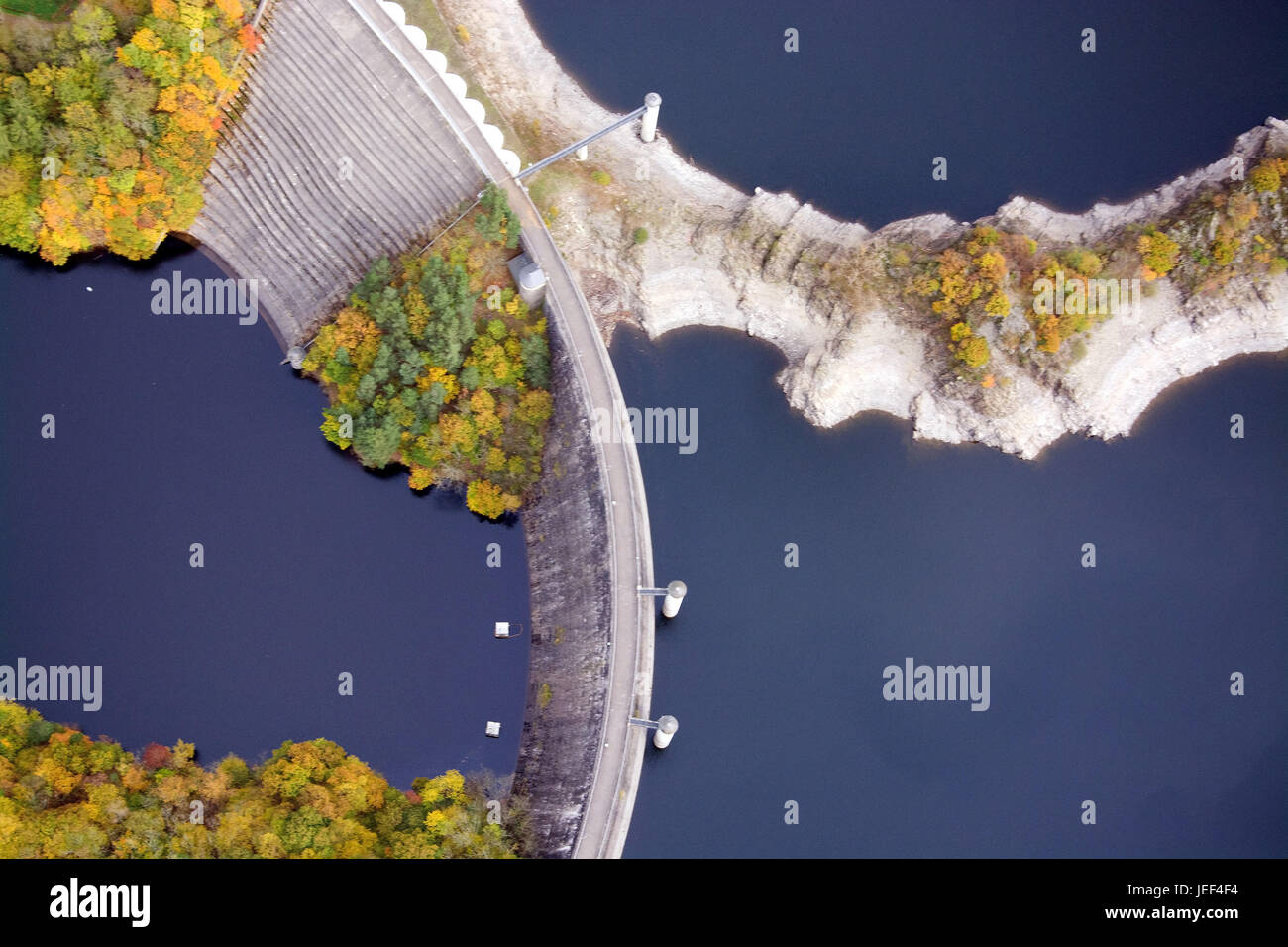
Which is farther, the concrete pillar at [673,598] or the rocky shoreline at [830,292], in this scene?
the rocky shoreline at [830,292]

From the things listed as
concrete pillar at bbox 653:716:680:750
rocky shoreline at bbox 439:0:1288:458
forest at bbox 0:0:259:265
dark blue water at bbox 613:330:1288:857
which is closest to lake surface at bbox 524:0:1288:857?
dark blue water at bbox 613:330:1288:857

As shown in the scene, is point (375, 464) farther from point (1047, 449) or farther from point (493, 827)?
point (1047, 449)

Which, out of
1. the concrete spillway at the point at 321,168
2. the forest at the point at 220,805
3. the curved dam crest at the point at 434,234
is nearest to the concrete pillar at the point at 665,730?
the curved dam crest at the point at 434,234

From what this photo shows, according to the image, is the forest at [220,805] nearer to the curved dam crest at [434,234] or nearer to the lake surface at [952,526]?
the curved dam crest at [434,234]

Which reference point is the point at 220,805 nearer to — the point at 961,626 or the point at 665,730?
the point at 665,730

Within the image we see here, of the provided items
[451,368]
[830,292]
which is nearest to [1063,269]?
[830,292]

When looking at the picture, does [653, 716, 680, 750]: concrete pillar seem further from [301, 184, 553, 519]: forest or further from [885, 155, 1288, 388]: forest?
[885, 155, 1288, 388]: forest

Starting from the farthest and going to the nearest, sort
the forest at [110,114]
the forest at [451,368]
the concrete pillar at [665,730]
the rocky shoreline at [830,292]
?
the rocky shoreline at [830,292] < the forest at [110,114] < the forest at [451,368] < the concrete pillar at [665,730]
